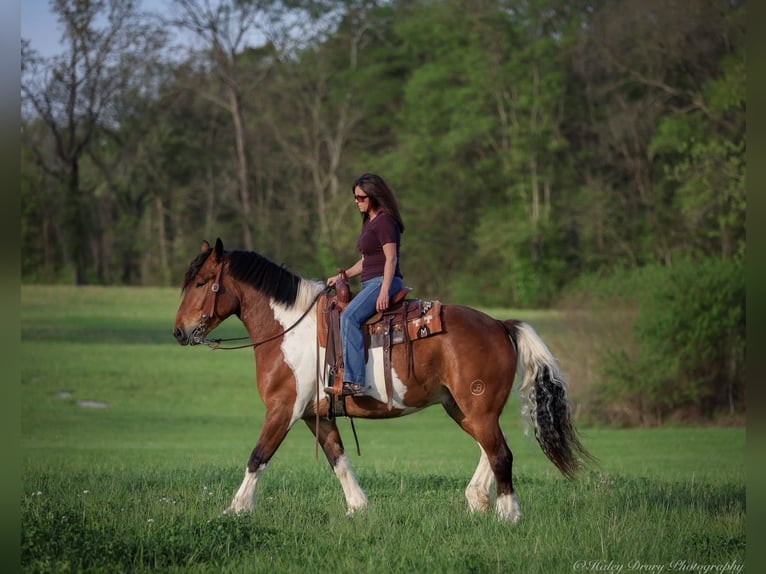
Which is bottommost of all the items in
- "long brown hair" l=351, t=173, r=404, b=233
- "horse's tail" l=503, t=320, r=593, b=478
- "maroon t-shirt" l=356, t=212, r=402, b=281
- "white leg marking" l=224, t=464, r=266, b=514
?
"white leg marking" l=224, t=464, r=266, b=514

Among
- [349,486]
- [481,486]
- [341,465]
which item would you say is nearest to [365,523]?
[349,486]

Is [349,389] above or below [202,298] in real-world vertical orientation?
below

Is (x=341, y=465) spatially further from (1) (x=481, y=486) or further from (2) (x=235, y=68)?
(2) (x=235, y=68)

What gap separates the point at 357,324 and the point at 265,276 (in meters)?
1.11

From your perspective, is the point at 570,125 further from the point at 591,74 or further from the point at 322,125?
the point at 322,125

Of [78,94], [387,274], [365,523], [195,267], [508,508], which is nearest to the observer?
→ [365,523]

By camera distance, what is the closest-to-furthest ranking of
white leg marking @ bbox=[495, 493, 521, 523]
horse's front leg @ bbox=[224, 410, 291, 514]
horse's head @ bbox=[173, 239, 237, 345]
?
white leg marking @ bbox=[495, 493, 521, 523]
horse's front leg @ bbox=[224, 410, 291, 514]
horse's head @ bbox=[173, 239, 237, 345]

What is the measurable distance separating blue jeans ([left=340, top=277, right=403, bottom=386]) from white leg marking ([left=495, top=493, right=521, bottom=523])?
60.3 inches

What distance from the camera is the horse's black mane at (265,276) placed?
9.55m

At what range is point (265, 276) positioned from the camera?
31.6ft

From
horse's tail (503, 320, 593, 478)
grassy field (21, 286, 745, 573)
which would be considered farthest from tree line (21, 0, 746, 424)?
horse's tail (503, 320, 593, 478)

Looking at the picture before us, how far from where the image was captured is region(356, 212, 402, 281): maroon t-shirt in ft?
29.8

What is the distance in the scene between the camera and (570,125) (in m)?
53.3

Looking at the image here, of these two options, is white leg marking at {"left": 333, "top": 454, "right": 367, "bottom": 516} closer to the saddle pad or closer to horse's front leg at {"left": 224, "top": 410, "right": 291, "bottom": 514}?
horse's front leg at {"left": 224, "top": 410, "right": 291, "bottom": 514}
